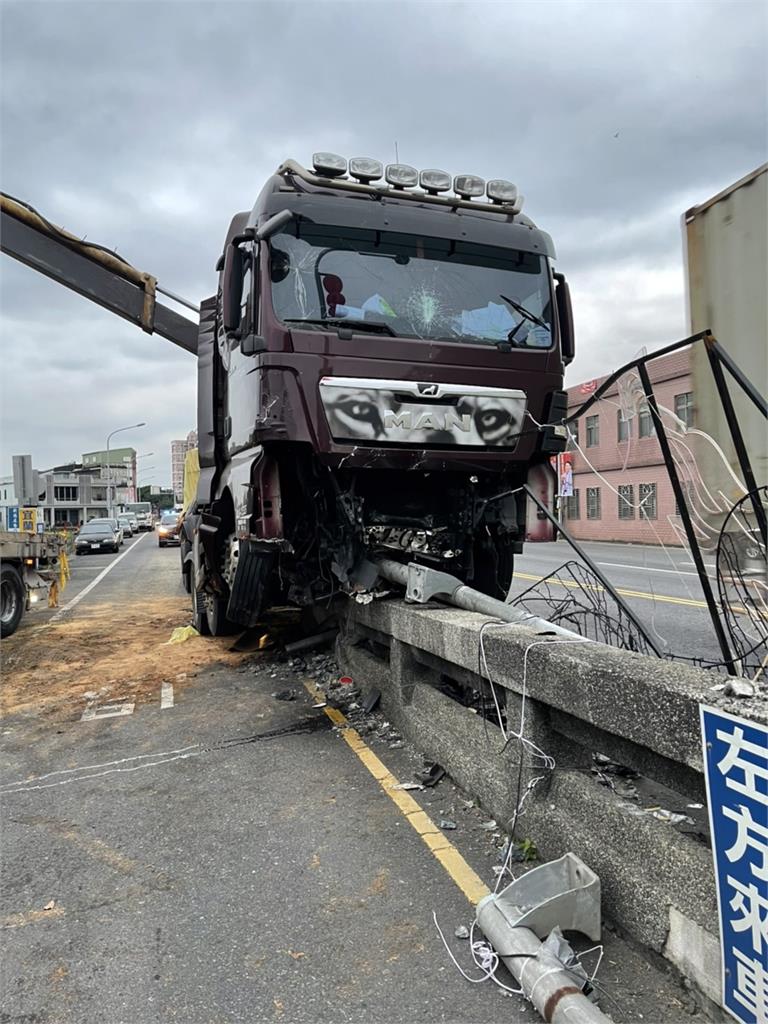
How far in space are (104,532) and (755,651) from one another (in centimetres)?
3039

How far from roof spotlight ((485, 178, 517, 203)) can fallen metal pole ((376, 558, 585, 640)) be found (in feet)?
10.9

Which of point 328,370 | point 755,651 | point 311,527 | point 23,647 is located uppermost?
point 328,370

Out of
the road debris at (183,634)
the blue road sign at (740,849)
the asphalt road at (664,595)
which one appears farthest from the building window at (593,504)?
the blue road sign at (740,849)

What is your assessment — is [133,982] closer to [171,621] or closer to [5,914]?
[5,914]

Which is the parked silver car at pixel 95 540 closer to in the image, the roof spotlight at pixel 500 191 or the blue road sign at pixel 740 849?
the roof spotlight at pixel 500 191

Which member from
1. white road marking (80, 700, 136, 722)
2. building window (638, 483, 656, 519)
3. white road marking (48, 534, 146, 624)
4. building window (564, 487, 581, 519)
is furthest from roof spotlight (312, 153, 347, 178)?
building window (564, 487, 581, 519)

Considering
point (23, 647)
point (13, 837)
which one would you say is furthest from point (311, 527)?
point (23, 647)

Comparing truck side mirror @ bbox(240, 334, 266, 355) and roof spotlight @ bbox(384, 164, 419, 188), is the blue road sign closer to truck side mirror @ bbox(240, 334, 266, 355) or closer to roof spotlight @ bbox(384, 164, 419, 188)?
truck side mirror @ bbox(240, 334, 266, 355)

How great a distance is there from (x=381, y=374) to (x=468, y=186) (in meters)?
2.18

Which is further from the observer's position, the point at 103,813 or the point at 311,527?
the point at 311,527

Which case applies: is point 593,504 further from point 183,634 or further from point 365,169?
point 365,169

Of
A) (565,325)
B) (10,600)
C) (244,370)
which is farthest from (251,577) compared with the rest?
(10,600)

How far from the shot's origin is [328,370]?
5.15m

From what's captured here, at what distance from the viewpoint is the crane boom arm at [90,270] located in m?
9.16
